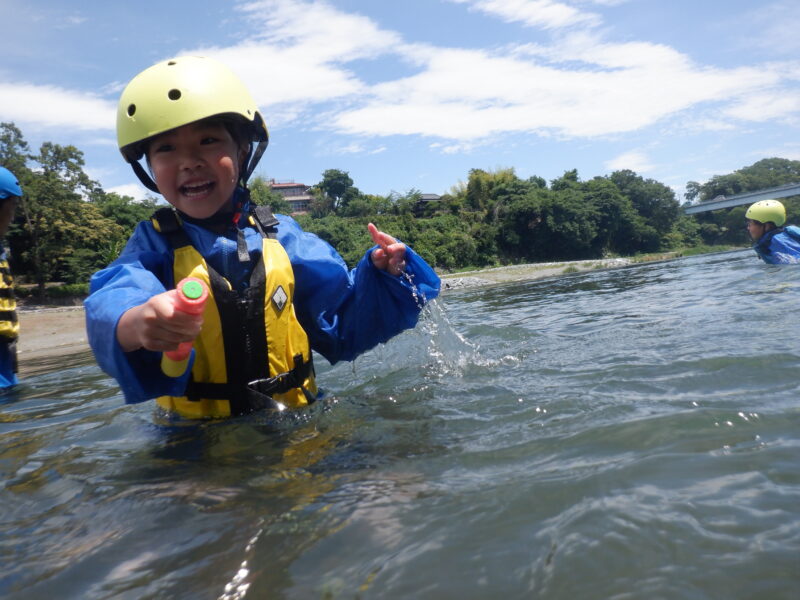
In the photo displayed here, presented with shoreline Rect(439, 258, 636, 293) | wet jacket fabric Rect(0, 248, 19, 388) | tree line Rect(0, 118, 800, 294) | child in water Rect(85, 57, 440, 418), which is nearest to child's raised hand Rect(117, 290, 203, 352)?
child in water Rect(85, 57, 440, 418)

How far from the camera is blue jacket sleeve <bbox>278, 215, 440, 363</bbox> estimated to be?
3134 mm

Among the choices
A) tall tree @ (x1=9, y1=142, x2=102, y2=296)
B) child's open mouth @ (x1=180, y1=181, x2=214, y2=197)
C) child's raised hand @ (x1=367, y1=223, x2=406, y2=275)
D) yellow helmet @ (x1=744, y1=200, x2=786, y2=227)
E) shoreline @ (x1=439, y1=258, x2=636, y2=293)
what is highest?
tall tree @ (x1=9, y1=142, x2=102, y2=296)

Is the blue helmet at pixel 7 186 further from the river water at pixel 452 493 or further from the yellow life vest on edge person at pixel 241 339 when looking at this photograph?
the yellow life vest on edge person at pixel 241 339

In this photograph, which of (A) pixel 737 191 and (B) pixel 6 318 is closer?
(B) pixel 6 318

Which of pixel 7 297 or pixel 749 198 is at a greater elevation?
pixel 749 198

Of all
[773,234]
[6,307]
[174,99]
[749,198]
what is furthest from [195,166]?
[749,198]

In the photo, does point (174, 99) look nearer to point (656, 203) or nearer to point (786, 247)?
point (786, 247)

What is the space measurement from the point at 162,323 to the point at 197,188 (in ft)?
3.90

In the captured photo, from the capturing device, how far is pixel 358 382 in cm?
445

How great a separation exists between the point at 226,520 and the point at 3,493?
1.28 meters

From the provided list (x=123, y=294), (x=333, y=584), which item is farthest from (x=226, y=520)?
(x=123, y=294)

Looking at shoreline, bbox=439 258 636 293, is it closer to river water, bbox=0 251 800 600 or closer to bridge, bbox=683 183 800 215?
river water, bbox=0 251 800 600

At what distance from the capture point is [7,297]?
5.12 m

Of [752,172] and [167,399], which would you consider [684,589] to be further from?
[752,172]
